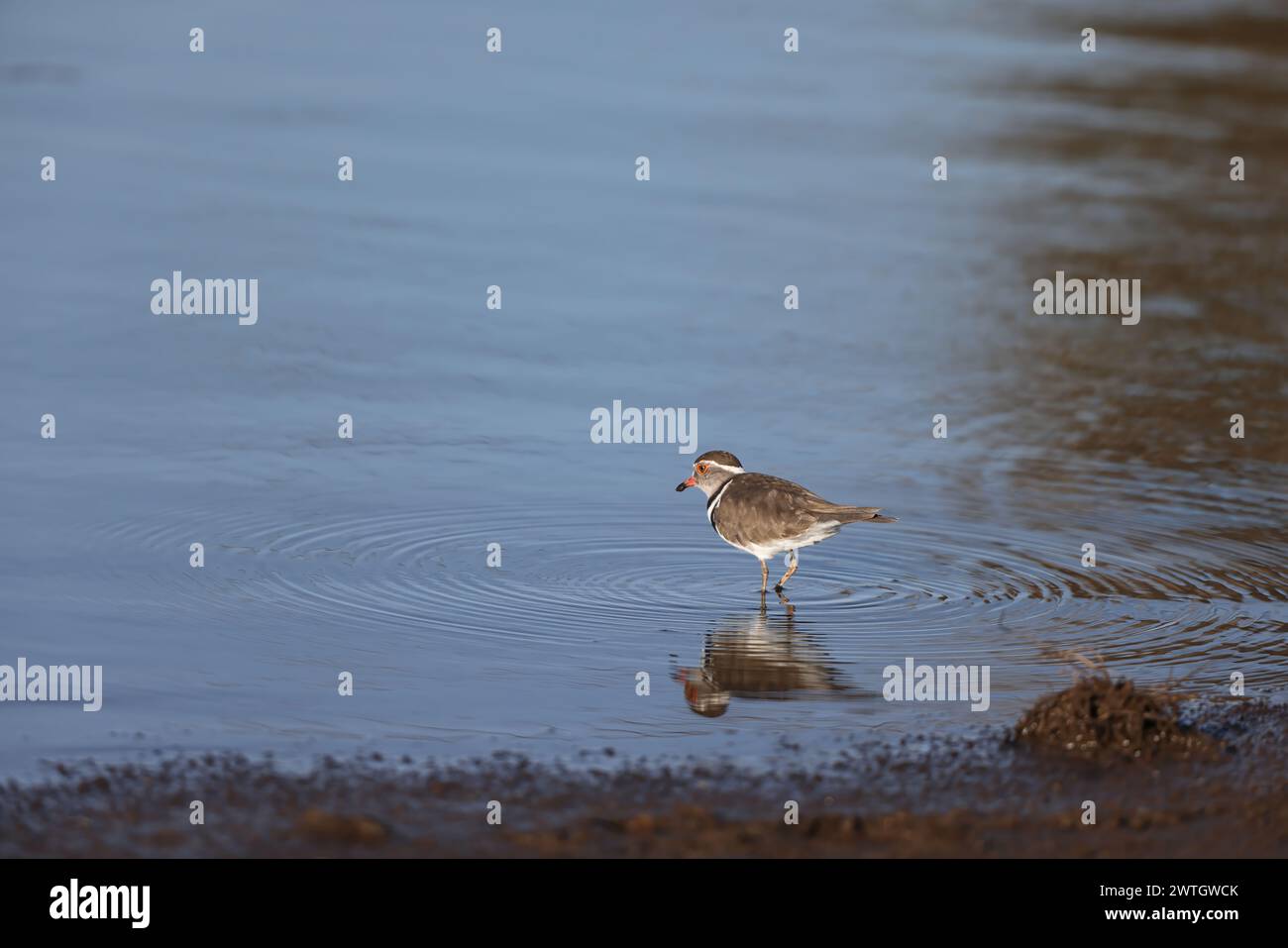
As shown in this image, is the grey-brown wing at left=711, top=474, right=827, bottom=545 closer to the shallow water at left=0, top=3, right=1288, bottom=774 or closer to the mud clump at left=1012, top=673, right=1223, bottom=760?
the shallow water at left=0, top=3, right=1288, bottom=774

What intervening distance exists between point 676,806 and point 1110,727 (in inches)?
84.7

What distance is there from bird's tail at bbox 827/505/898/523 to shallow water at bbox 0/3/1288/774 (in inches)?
21.4

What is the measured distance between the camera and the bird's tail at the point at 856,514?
1112 centimetres

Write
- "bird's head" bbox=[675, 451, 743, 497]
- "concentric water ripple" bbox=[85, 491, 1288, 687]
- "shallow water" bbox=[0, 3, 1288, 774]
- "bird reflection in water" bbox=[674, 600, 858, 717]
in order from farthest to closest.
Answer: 1. "bird's head" bbox=[675, 451, 743, 497]
2. "concentric water ripple" bbox=[85, 491, 1288, 687]
3. "shallow water" bbox=[0, 3, 1288, 774]
4. "bird reflection in water" bbox=[674, 600, 858, 717]

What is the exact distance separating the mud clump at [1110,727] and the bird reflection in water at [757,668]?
3.99 feet

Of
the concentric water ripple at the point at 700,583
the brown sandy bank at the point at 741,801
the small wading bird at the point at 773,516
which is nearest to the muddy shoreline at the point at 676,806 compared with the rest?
the brown sandy bank at the point at 741,801

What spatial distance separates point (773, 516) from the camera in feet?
37.2

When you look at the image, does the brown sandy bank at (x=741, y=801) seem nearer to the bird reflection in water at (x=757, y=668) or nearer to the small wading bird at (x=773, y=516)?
the bird reflection in water at (x=757, y=668)

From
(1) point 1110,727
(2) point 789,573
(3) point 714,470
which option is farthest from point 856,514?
(1) point 1110,727

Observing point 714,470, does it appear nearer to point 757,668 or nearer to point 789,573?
point 789,573

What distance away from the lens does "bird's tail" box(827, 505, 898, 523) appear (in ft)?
36.5

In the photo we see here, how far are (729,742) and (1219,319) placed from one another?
1063cm

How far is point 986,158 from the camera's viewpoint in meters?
22.2

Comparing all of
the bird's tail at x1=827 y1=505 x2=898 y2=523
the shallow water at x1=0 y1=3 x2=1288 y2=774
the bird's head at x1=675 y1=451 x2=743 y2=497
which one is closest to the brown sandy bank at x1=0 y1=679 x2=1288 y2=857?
the shallow water at x1=0 y1=3 x2=1288 y2=774
